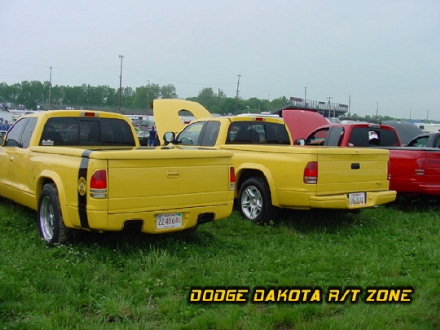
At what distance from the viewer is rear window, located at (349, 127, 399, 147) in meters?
9.95

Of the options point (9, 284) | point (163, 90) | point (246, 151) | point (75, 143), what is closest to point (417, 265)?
point (246, 151)

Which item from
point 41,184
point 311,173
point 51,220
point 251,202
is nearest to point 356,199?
point 311,173

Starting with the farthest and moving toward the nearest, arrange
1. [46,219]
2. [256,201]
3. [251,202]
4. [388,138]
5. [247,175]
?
[388,138], [247,175], [251,202], [256,201], [46,219]

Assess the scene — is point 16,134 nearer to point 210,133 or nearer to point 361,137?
point 210,133

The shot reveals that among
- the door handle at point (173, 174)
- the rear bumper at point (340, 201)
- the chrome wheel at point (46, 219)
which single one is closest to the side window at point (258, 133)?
the rear bumper at point (340, 201)

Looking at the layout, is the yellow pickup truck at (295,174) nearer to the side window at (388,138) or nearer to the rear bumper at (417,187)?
the rear bumper at (417,187)

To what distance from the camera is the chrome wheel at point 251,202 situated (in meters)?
7.33

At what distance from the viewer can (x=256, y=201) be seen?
7.41 metres

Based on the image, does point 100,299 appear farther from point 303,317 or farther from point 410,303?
point 410,303

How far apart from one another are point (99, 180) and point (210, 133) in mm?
3776

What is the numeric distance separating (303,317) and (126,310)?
1.44 meters

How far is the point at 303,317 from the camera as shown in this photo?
3.92m

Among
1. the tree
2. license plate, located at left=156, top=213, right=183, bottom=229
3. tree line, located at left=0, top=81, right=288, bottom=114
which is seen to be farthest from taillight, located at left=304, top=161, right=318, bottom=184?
the tree

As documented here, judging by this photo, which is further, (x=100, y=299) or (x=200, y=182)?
(x=200, y=182)
